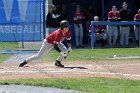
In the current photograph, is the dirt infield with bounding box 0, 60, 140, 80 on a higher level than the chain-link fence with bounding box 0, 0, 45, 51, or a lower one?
lower

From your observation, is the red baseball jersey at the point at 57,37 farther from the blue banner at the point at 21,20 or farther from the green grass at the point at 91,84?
the blue banner at the point at 21,20

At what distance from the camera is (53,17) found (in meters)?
23.4

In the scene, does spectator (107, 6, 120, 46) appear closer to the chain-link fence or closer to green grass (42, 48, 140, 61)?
green grass (42, 48, 140, 61)

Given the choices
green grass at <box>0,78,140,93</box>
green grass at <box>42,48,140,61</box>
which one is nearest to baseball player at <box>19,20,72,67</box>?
green grass at <box>42,48,140,61</box>

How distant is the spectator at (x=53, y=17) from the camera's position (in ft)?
76.5

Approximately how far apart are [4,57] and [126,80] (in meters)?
7.80

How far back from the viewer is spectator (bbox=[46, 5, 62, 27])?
76.5ft

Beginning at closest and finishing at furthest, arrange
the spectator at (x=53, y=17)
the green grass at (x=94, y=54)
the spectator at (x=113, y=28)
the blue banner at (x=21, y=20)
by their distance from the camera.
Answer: the green grass at (x=94, y=54) < the spectator at (x=53, y=17) < the spectator at (x=113, y=28) < the blue banner at (x=21, y=20)

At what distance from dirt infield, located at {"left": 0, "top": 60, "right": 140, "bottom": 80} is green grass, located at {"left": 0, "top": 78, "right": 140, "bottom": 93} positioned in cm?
82

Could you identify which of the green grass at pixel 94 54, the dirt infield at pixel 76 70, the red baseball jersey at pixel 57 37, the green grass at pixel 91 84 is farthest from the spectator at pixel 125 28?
the green grass at pixel 91 84

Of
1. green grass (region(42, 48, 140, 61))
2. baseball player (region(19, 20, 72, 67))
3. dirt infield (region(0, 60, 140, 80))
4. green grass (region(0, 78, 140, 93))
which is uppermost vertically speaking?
baseball player (region(19, 20, 72, 67))

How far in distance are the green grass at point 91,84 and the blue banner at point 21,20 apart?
430 inches

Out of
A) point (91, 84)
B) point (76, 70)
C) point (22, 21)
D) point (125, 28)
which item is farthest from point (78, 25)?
point (91, 84)

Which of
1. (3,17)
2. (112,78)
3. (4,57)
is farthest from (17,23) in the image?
(112,78)
